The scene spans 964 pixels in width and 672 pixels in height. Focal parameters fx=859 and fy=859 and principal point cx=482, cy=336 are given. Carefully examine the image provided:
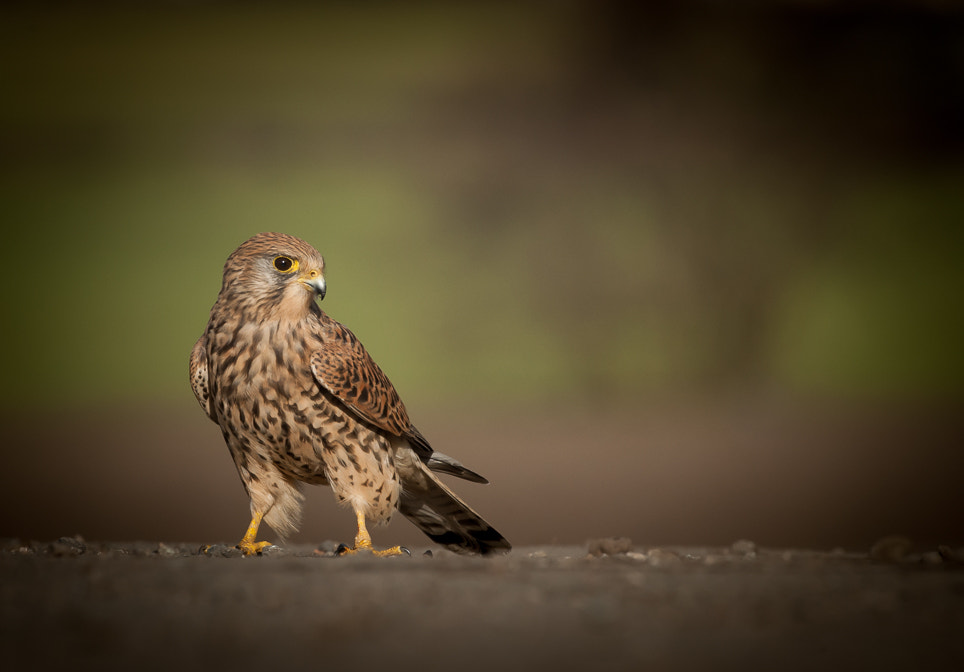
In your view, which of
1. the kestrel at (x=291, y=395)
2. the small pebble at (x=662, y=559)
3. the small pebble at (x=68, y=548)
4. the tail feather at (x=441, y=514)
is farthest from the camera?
the tail feather at (x=441, y=514)

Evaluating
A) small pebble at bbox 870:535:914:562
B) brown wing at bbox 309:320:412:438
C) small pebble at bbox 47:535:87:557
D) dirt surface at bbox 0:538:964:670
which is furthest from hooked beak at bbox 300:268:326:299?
small pebble at bbox 870:535:914:562

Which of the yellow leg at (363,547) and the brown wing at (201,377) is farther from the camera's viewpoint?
the brown wing at (201,377)

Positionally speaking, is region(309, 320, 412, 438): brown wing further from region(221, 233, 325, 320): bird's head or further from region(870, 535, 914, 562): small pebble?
region(870, 535, 914, 562): small pebble

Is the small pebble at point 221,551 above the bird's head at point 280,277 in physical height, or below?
below

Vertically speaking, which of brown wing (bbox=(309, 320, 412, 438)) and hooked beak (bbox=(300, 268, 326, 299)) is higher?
hooked beak (bbox=(300, 268, 326, 299))

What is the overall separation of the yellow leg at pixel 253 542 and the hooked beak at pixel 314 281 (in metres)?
0.77

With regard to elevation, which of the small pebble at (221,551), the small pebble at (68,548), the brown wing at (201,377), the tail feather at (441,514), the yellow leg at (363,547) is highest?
the brown wing at (201,377)

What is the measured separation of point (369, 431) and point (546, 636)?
1576 millimetres

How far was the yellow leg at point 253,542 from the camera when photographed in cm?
274

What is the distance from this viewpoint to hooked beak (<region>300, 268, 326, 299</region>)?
276cm

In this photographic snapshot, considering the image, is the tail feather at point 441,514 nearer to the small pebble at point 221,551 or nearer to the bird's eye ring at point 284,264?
the small pebble at point 221,551

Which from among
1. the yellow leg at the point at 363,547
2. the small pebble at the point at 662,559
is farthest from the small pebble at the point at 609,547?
the yellow leg at the point at 363,547

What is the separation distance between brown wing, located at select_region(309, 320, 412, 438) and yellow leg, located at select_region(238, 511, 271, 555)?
50cm

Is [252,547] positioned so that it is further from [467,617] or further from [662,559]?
[467,617]
